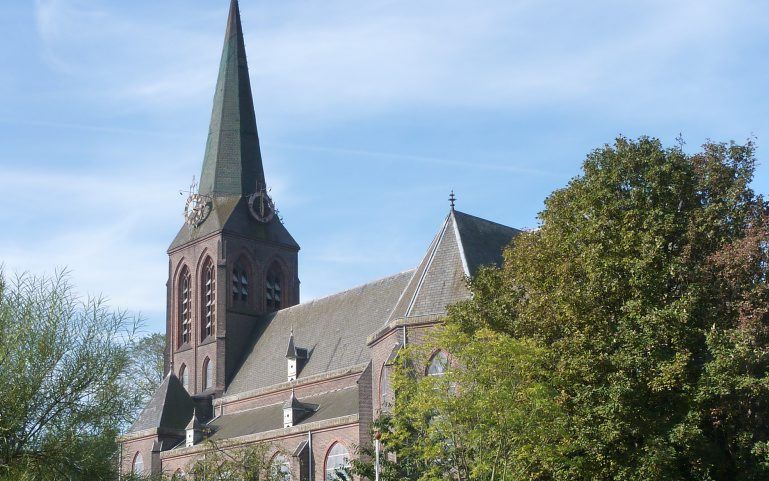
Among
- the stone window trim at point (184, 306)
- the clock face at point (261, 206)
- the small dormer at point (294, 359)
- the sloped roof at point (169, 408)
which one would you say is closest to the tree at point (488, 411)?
the small dormer at point (294, 359)

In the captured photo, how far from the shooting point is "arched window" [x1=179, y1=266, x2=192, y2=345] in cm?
6912

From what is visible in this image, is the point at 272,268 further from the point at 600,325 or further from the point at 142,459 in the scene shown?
the point at 600,325

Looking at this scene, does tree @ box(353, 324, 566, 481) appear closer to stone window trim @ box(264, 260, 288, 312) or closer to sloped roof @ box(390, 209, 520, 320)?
sloped roof @ box(390, 209, 520, 320)

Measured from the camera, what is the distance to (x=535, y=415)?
29266 millimetres

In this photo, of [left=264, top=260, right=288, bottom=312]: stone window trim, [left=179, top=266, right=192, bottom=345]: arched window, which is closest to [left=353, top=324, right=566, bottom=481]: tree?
[left=264, top=260, right=288, bottom=312]: stone window trim

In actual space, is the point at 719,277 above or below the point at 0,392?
above

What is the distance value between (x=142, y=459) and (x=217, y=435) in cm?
525

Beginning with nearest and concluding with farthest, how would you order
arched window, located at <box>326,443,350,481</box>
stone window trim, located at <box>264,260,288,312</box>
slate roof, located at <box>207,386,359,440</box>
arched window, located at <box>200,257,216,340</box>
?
arched window, located at <box>326,443,350,481</box> < slate roof, located at <box>207,386,359,440</box> < arched window, located at <box>200,257,216,340</box> < stone window trim, located at <box>264,260,288,312</box>

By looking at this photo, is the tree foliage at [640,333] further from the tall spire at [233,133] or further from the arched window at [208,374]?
the tall spire at [233,133]

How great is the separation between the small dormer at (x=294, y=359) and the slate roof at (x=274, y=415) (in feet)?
6.10

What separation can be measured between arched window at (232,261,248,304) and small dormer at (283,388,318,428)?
13.6m

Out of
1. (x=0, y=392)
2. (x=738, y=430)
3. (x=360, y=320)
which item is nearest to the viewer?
(x=0, y=392)

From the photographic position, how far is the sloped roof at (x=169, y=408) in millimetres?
61594

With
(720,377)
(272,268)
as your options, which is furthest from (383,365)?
(272,268)
